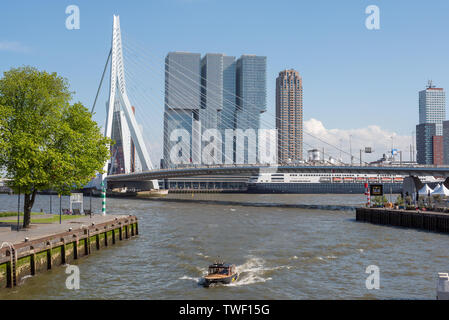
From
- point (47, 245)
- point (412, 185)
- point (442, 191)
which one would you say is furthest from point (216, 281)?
Answer: point (412, 185)

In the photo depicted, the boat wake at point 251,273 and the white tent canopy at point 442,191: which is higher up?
the white tent canopy at point 442,191

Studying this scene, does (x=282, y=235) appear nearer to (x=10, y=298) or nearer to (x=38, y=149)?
(x=38, y=149)

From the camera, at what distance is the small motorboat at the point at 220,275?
2456cm

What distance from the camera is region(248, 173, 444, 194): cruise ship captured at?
558 feet

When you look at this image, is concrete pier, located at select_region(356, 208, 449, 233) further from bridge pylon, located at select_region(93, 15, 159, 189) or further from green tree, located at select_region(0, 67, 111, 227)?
bridge pylon, located at select_region(93, 15, 159, 189)

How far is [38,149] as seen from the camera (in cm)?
3431

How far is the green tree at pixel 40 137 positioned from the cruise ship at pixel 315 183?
136 m

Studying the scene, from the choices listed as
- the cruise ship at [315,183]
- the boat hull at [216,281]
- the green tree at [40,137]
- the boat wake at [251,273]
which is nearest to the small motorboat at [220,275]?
the boat hull at [216,281]

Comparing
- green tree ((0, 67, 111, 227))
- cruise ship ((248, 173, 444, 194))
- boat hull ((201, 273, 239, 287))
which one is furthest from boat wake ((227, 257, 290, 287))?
cruise ship ((248, 173, 444, 194))

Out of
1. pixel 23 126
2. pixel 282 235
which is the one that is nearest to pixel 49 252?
pixel 23 126

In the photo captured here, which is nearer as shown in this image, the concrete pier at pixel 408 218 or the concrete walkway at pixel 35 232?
the concrete walkway at pixel 35 232

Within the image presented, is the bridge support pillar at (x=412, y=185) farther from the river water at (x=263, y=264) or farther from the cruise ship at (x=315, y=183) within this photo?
the cruise ship at (x=315, y=183)
